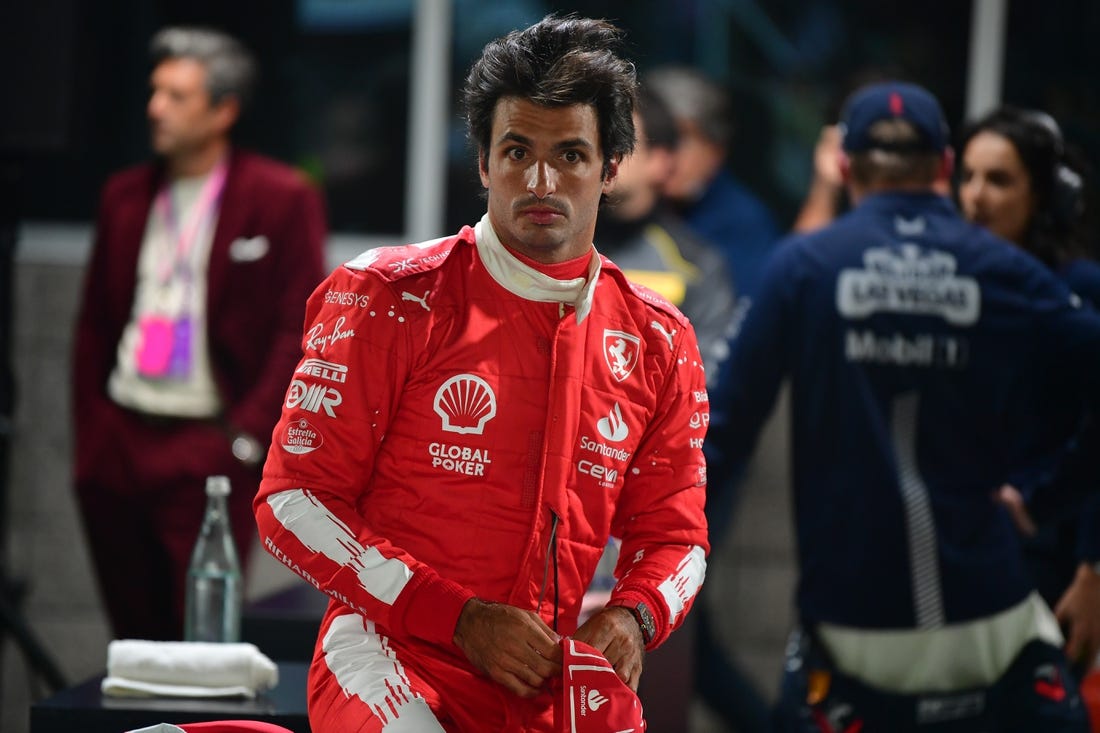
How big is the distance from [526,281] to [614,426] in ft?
0.82

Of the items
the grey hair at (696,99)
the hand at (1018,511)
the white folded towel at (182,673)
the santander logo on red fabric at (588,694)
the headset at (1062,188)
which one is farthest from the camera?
the grey hair at (696,99)

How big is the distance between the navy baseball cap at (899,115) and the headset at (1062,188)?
525 millimetres

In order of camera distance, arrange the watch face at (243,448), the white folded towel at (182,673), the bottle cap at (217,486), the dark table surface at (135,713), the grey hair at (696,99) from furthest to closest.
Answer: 1. the grey hair at (696,99)
2. the watch face at (243,448)
3. the bottle cap at (217,486)
4. the white folded towel at (182,673)
5. the dark table surface at (135,713)

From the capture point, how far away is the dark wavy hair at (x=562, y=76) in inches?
83.5

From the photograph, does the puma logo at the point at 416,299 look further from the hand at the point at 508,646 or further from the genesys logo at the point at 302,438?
the hand at the point at 508,646

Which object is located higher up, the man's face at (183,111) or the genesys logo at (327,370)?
the man's face at (183,111)

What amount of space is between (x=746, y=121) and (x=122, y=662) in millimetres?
3540

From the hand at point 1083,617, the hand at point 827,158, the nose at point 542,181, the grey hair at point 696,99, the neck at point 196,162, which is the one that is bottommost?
the hand at point 1083,617

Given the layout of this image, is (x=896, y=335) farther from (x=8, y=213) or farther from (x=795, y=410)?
(x=8, y=213)

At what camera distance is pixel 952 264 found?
310 cm

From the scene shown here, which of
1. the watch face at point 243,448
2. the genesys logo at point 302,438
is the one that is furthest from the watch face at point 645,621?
the watch face at point 243,448

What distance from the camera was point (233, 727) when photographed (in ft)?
7.38

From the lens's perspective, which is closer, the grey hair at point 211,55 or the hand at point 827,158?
the grey hair at point 211,55

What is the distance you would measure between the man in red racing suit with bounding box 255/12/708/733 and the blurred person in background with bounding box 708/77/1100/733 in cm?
95
